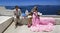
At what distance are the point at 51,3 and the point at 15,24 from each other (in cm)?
605

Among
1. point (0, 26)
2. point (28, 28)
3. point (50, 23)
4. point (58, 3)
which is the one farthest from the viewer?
point (58, 3)

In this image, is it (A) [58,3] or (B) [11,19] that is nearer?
(B) [11,19]

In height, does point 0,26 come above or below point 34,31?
above

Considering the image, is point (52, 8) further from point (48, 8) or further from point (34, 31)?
point (34, 31)

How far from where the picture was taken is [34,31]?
22.6ft

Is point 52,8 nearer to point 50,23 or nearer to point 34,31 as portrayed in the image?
point 50,23

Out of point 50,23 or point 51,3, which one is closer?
point 50,23

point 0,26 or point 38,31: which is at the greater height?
point 0,26

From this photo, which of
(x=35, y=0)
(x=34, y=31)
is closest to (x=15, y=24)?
(x=34, y=31)

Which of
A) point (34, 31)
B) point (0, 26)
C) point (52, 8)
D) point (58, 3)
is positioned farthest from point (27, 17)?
point (52, 8)

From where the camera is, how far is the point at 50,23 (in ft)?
25.9

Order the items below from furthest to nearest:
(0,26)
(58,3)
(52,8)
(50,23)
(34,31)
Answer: (52,8)
(58,3)
(50,23)
(34,31)
(0,26)

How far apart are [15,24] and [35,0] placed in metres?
5.79

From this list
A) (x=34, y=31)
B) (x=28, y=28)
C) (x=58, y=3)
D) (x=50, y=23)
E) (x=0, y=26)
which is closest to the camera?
(x=0, y=26)
